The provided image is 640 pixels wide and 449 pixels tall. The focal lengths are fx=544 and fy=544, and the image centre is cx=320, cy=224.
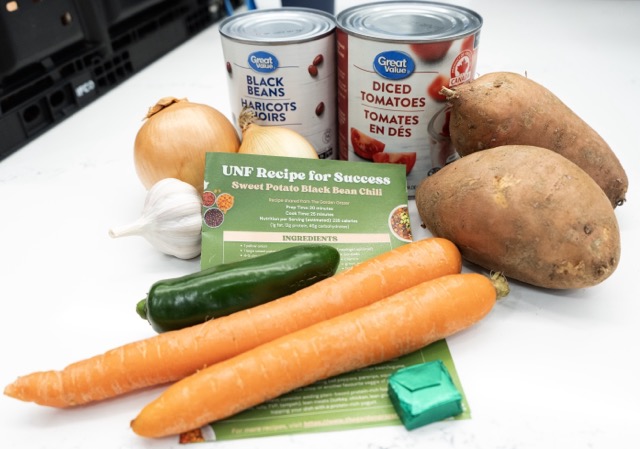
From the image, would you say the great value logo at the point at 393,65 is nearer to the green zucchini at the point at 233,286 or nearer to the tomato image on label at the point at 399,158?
the tomato image on label at the point at 399,158

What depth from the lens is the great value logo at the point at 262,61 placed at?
3.27 feet

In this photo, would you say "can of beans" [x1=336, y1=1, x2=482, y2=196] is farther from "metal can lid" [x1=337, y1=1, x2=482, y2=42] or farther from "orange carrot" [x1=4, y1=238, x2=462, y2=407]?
"orange carrot" [x1=4, y1=238, x2=462, y2=407]

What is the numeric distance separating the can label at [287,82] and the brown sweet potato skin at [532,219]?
0.34 m

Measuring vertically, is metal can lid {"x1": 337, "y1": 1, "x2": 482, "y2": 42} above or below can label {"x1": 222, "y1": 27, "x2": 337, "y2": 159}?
above

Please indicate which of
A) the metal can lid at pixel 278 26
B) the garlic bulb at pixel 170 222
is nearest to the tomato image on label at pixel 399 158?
the metal can lid at pixel 278 26

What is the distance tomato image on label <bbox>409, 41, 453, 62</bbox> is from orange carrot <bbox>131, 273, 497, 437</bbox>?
1.24 feet

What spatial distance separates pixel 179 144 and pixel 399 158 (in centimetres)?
41

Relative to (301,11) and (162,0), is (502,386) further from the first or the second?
(162,0)

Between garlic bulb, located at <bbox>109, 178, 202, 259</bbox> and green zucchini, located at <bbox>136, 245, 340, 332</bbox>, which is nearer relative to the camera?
green zucchini, located at <bbox>136, 245, 340, 332</bbox>

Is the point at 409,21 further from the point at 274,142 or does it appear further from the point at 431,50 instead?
the point at 274,142

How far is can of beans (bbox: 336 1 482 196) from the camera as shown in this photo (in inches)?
36.6

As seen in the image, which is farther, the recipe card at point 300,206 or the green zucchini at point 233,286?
the recipe card at point 300,206

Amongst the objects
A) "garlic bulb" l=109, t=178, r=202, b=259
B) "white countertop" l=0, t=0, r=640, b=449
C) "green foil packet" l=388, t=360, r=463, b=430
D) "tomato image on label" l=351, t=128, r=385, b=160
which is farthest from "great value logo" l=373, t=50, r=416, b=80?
"green foil packet" l=388, t=360, r=463, b=430

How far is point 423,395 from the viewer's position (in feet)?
2.16
